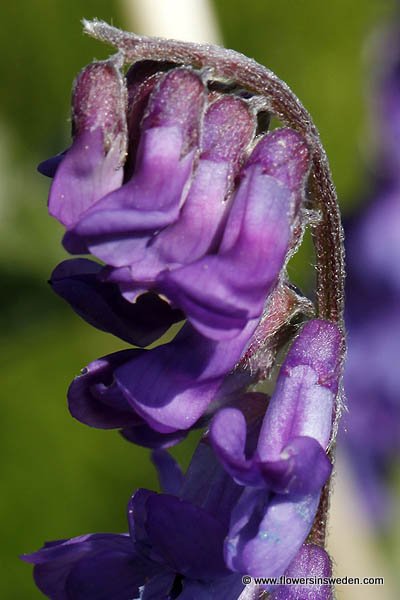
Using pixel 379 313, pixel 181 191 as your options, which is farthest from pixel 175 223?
pixel 379 313

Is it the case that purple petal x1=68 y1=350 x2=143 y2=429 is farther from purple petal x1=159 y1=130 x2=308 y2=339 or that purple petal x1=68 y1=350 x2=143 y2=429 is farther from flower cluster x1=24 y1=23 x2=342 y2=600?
purple petal x1=159 y1=130 x2=308 y2=339

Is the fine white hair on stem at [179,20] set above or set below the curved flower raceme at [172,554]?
above

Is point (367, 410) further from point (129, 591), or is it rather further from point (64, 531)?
point (129, 591)

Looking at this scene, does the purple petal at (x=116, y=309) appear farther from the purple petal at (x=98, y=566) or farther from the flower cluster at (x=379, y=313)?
the flower cluster at (x=379, y=313)

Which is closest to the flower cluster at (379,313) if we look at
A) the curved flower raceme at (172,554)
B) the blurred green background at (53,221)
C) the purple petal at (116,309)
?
the blurred green background at (53,221)

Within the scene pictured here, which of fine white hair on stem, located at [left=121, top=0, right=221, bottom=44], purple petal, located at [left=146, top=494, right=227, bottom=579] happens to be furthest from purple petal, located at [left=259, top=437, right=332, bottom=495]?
fine white hair on stem, located at [left=121, top=0, right=221, bottom=44]

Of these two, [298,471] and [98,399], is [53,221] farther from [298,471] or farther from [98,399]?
[298,471]
